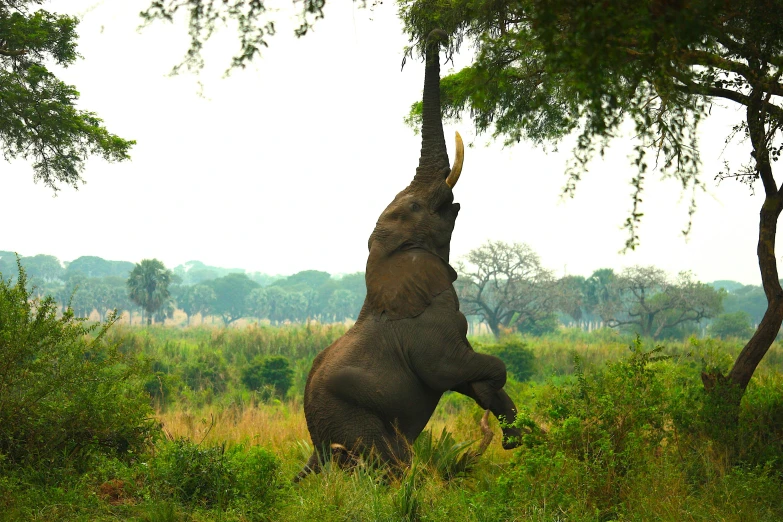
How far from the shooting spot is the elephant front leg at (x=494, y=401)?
620 centimetres

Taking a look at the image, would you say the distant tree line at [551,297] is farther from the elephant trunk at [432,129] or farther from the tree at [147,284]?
the elephant trunk at [432,129]

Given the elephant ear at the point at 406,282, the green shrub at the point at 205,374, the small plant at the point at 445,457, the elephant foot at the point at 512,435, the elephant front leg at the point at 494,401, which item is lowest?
the green shrub at the point at 205,374

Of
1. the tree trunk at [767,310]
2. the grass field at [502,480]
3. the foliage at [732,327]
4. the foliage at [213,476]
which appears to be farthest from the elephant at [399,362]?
the foliage at [732,327]

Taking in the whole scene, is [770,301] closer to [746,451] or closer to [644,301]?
[746,451]

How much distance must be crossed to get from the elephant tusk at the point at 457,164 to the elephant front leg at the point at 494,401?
67.8 inches

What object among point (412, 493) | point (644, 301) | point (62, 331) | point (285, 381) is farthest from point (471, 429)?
point (644, 301)

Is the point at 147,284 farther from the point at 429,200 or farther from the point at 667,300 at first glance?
the point at 429,200

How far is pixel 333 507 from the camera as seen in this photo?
17.2 feet

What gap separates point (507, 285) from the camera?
5072 centimetres

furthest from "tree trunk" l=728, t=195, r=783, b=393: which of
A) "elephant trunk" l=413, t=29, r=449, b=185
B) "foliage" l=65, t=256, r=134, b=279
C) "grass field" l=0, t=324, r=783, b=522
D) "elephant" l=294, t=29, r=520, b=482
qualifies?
"foliage" l=65, t=256, r=134, b=279

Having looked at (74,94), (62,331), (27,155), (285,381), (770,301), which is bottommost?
(285,381)

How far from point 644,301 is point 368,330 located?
1904 inches

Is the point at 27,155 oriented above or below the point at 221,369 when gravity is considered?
above

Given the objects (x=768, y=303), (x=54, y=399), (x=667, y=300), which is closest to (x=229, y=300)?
(x=667, y=300)
